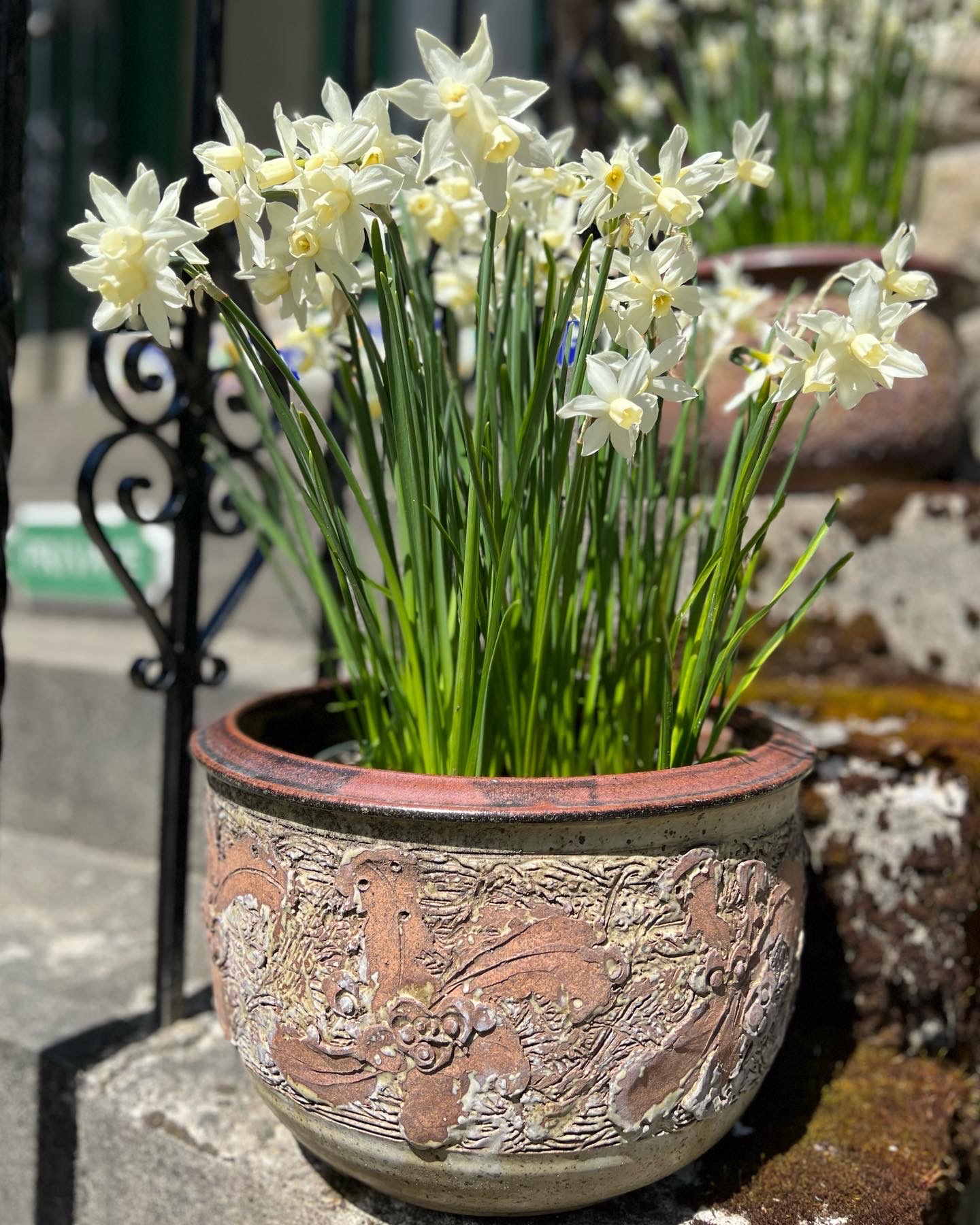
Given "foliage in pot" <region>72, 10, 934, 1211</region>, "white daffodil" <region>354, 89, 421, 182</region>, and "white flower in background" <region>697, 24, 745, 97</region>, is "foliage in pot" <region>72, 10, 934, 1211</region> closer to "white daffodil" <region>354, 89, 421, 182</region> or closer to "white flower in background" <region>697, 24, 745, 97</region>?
"white daffodil" <region>354, 89, 421, 182</region>

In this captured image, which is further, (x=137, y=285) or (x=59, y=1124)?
(x=59, y=1124)

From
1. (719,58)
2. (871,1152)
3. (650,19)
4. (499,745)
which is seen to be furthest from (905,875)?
(650,19)

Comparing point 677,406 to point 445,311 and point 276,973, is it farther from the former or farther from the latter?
point 276,973

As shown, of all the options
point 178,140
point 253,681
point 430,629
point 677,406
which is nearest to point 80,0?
point 178,140

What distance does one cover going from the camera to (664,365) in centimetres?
67

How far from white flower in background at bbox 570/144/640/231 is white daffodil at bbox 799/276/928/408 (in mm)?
142

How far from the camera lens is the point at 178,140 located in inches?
163

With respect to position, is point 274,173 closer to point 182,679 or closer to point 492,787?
point 492,787

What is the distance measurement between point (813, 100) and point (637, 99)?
370mm

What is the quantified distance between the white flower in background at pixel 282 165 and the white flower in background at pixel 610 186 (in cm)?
19

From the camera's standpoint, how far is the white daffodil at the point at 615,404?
2.09 feet

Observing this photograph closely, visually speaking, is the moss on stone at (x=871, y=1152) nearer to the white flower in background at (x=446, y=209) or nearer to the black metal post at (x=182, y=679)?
the black metal post at (x=182, y=679)

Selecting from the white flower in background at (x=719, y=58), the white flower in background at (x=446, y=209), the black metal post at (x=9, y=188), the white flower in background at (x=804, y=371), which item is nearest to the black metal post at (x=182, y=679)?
the black metal post at (x=9, y=188)

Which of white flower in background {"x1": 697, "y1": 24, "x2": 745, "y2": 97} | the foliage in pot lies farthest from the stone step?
white flower in background {"x1": 697, "y1": 24, "x2": 745, "y2": 97}
